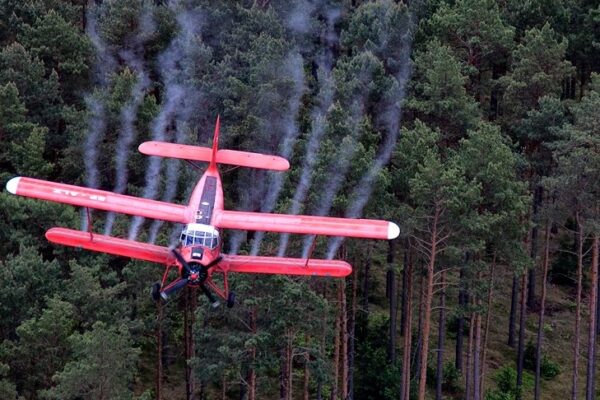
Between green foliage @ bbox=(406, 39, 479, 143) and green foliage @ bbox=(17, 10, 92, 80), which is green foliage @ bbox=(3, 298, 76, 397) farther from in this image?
green foliage @ bbox=(406, 39, 479, 143)

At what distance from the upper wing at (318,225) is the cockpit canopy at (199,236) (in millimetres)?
1297

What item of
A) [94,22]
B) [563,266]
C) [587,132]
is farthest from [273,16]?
[563,266]

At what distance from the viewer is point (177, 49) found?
152 ft

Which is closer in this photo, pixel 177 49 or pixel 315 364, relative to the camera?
pixel 315 364

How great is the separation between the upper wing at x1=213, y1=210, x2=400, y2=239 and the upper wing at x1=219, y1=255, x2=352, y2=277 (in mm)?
1223

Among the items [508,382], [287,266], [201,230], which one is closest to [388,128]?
[508,382]

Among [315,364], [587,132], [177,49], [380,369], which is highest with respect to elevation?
[177,49]

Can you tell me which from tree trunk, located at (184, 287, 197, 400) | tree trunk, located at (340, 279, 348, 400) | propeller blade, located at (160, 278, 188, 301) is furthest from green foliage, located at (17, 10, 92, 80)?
propeller blade, located at (160, 278, 188, 301)

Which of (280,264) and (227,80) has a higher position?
(227,80)

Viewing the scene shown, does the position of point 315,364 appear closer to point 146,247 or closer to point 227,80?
point 146,247

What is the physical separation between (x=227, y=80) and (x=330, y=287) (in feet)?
37.4

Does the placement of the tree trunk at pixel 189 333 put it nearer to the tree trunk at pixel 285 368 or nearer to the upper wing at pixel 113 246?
the tree trunk at pixel 285 368

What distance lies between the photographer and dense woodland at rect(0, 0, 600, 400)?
33125 mm

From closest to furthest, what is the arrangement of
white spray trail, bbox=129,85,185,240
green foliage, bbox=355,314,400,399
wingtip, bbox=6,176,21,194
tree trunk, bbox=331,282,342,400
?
wingtip, bbox=6,176,21,194
tree trunk, bbox=331,282,342,400
white spray trail, bbox=129,85,185,240
green foliage, bbox=355,314,400,399
